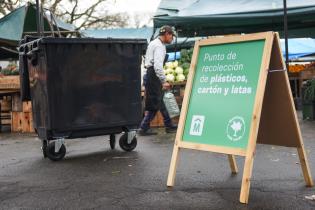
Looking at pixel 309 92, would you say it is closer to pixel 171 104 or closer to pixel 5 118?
pixel 171 104

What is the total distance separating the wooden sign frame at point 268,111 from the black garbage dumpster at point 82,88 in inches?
92.6

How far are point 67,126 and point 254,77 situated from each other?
3189mm

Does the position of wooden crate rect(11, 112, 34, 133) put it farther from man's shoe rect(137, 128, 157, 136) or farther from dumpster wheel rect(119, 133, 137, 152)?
dumpster wheel rect(119, 133, 137, 152)

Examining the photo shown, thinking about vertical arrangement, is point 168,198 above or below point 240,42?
below

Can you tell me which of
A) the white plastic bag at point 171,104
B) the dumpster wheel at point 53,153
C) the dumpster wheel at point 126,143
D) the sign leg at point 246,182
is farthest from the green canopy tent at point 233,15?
the sign leg at point 246,182

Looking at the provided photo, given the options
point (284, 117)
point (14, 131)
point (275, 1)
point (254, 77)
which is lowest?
point (14, 131)

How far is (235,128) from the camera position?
193 inches

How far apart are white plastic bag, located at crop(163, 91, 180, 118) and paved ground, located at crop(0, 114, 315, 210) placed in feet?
7.68

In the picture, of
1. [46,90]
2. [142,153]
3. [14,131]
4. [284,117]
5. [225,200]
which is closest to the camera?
[225,200]

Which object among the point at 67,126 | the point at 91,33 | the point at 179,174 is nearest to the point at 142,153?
the point at 67,126

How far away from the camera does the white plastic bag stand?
10.7 meters

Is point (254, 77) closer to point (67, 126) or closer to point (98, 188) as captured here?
point (98, 188)

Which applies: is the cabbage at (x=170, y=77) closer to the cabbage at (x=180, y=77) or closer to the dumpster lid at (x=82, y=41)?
the cabbage at (x=180, y=77)

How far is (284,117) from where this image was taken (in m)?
5.18
